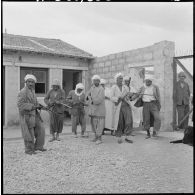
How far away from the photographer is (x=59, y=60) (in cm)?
1064

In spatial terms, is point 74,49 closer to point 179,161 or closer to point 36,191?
point 179,161

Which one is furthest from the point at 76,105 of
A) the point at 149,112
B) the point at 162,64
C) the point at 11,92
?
the point at 11,92

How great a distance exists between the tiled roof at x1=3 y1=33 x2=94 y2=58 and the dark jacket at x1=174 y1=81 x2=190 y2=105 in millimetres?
4254

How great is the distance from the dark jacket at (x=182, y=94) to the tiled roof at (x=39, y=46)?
4.25m

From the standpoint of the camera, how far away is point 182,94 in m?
7.39

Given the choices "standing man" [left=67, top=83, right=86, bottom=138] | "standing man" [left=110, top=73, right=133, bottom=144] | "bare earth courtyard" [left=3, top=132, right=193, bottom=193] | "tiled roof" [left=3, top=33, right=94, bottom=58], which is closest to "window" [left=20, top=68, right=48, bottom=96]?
"tiled roof" [left=3, top=33, right=94, bottom=58]

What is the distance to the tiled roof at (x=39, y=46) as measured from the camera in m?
8.92

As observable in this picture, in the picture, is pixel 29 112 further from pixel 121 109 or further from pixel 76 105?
pixel 76 105

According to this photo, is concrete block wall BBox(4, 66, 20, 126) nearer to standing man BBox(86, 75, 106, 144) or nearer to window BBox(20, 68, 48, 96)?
window BBox(20, 68, 48, 96)

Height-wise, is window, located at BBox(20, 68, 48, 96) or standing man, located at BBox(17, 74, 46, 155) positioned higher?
window, located at BBox(20, 68, 48, 96)

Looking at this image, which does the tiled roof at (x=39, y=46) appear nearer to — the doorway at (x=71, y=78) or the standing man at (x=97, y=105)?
the doorway at (x=71, y=78)

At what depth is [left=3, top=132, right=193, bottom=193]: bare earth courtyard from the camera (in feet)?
11.2

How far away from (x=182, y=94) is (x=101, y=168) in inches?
148

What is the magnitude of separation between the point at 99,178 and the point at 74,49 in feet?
26.1
